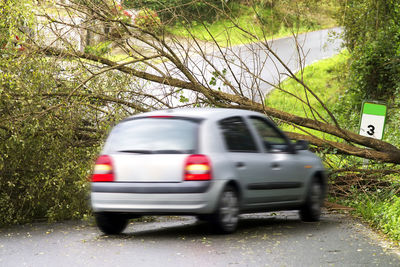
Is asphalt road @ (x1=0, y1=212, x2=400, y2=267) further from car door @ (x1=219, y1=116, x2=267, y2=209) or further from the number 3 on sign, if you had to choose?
the number 3 on sign

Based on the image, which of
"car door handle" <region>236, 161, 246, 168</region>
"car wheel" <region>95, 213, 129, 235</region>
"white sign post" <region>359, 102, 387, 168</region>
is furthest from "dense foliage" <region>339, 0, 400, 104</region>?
"car wheel" <region>95, 213, 129, 235</region>

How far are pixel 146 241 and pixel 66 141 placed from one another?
3749mm

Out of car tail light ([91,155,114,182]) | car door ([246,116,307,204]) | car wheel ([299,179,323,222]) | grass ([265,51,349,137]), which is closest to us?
car tail light ([91,155,114,182])

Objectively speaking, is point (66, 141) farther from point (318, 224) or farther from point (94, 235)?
point (318, 224)

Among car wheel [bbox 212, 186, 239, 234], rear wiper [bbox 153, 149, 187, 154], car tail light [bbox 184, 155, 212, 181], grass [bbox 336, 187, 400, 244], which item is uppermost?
rear wiper [bbox 153, 149, 187, 154]

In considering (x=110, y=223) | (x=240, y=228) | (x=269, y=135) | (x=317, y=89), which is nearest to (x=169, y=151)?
(x=110, y=223)

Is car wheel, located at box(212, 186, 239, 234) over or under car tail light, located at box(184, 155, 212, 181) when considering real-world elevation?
under

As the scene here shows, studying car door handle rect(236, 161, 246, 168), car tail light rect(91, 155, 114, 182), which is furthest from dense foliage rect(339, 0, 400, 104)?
car tail light rect(91, 155, 114, 182)

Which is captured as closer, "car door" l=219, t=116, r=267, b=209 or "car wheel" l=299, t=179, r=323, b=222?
"car door" l=219, t=116, r=267, b=209

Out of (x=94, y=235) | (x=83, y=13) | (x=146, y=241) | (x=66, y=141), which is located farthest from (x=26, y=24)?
(x=146, y=241)

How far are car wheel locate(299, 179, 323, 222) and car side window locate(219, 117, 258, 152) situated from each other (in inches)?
62.4

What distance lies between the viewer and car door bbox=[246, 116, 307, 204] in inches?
395

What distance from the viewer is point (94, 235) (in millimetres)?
10008

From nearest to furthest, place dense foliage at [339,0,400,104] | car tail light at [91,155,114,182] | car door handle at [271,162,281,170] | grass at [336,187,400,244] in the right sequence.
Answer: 1. car tail light at [91,155,114,182]
2. grass at [336,187,400,244]
3. car door handle at [271,162,281,170]
4. dense foliage at [339,0,400,104]
